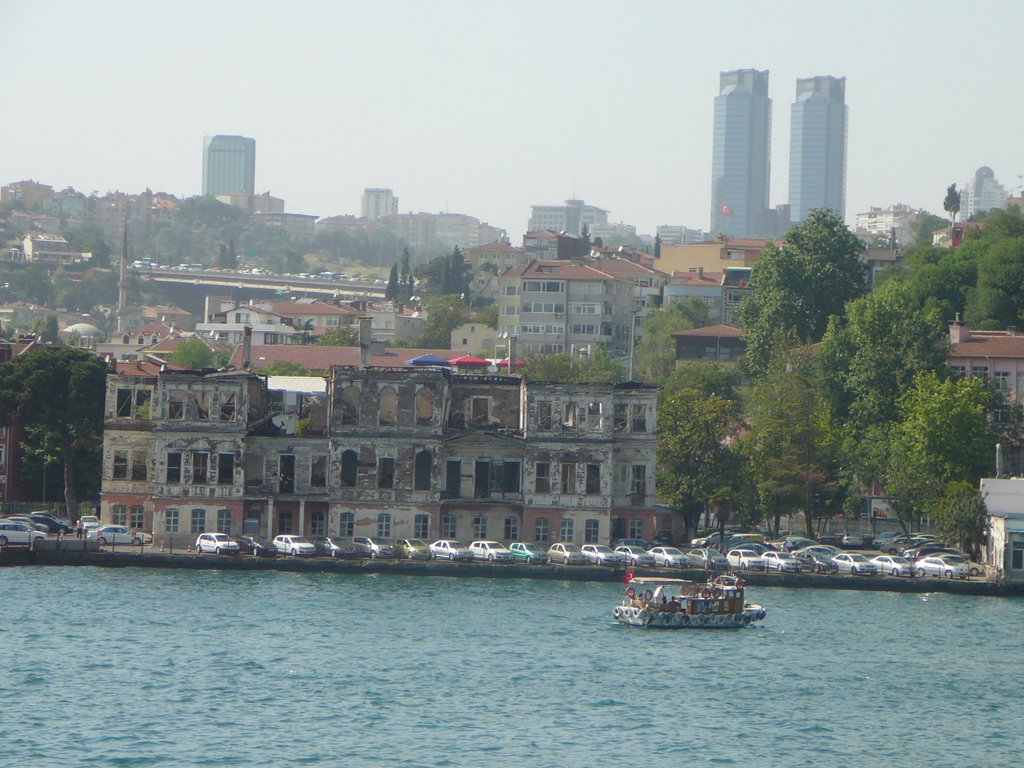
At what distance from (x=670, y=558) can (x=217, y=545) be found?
15337 millimetres

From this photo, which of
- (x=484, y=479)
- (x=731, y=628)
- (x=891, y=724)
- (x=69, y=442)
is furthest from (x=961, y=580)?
(x=69, y=442)

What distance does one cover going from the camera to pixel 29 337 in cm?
9694

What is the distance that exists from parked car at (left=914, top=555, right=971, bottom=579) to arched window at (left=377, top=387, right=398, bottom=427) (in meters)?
19.1

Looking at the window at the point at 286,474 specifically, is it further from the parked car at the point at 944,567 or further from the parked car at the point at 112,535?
the parked car at the point at 944,567

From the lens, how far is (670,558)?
6369cm

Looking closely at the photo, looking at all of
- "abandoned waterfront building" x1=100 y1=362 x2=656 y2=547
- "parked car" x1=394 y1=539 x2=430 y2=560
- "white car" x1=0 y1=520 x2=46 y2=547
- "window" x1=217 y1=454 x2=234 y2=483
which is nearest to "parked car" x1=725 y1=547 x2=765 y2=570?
"abandoned waterfront building" x1=100 y1=362 x2=656 y2=547

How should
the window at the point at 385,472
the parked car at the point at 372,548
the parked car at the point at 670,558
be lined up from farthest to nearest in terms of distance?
the window at the point at 385,472 → the parked car at the point at 372,548 → the parked car at the point at 670,558

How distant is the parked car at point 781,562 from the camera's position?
210ft

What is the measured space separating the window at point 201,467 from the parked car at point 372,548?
6019 millimetres

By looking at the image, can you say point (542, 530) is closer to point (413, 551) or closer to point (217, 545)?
point (413, 551)

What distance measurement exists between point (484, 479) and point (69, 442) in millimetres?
16798

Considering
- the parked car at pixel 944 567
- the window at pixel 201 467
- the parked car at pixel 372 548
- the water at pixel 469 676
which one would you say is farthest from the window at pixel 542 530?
the parked car at pixel 944 567

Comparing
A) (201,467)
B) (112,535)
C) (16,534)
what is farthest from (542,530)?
(16,534)

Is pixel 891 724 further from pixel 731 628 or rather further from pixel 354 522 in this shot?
pixel 354 522
